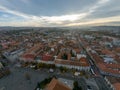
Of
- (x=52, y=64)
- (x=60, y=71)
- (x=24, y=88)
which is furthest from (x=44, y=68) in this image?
(x=24, y=88)

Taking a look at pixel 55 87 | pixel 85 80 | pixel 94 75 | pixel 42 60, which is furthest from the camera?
pixel 42 60

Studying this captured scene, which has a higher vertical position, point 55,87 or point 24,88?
point 55,87

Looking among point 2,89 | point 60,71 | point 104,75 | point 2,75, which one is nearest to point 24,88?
point 2,89

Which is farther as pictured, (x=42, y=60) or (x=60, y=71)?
(x=42, y=60)

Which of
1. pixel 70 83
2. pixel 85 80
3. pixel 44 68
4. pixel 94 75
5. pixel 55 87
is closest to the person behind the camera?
pixel 55 87

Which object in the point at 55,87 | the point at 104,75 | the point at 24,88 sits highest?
the point at 55,87

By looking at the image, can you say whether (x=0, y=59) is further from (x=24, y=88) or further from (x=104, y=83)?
(x=104, y=83)

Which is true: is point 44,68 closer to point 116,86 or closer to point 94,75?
point 94,75

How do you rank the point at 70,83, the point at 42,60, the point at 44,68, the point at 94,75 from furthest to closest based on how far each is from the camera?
1. the point at 42,60
2. the point at 44,68
3. the point at 94,75
4. the point at 70,83

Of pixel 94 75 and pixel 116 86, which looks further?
pixel 94 75

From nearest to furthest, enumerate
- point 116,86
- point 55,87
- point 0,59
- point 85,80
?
point 55,87, point 116,86, point 85,80, point 0,59
